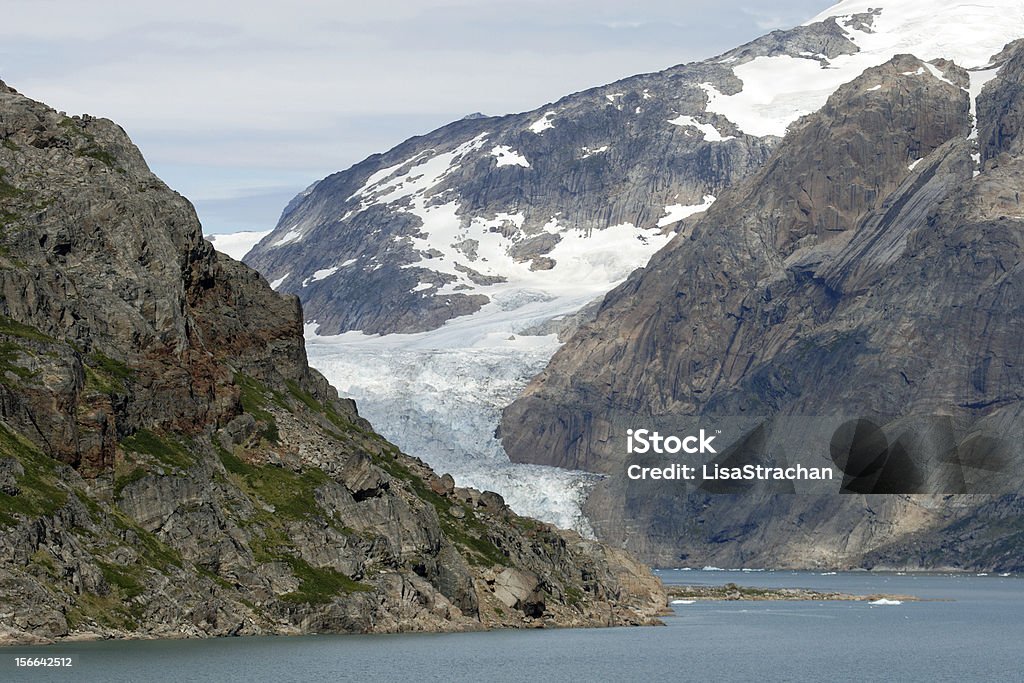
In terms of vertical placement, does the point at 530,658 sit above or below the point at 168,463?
below

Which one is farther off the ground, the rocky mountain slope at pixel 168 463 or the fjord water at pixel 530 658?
the rocky mountain slope at pixel 168 463

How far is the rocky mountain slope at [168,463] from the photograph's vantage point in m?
139

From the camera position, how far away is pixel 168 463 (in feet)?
511

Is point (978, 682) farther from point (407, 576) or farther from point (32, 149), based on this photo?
point (32, 149)

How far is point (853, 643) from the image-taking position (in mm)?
197125

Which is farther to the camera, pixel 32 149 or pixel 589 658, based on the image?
pixel 32 149

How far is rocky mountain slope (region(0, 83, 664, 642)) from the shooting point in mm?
139000

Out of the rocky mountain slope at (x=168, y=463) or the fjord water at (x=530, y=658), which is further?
the rocky mountain slope at (x=168, y=463)

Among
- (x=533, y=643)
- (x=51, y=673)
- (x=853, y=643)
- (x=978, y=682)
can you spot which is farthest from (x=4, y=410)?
(x=853, y=643)

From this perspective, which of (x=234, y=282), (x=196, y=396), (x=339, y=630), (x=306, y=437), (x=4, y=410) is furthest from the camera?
(x=234, y=282)

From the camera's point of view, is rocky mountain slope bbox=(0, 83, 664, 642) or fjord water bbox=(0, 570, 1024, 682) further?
rocky mountain slope bbox=(0, 83, 664, 642)

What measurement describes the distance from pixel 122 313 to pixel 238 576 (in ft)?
81.9

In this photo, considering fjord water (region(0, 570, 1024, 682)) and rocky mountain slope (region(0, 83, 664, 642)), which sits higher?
rocky mountain slope (region(0, 83, 664, 642))

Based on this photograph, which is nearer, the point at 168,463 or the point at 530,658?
the point at 168,463
